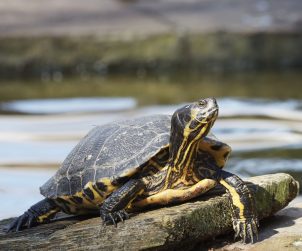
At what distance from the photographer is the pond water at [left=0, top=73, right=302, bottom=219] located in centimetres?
520

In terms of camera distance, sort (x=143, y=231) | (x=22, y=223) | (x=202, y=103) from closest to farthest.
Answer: (x=143, y=231), (x=202, y=103), (x=22, y=223)

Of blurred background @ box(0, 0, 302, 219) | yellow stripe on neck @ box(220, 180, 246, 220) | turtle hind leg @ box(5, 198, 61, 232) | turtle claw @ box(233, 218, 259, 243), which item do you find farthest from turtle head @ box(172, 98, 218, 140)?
blurred background @ box(0, 0, 302, 219)

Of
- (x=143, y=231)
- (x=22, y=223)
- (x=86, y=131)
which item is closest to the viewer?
(x=143, y=231)

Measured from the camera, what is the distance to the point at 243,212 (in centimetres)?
327

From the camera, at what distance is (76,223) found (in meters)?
3.34

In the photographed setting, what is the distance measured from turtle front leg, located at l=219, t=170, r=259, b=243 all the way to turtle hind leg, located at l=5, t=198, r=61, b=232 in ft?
2.50

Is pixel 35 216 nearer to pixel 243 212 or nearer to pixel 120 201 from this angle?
pixel 120 201

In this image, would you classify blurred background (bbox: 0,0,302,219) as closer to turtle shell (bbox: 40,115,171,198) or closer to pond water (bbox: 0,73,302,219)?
pond water (bbox: 0,73,302,219)

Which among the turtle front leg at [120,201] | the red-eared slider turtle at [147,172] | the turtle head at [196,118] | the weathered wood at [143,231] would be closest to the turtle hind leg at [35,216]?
the red-eared slider turtle at [147,172]

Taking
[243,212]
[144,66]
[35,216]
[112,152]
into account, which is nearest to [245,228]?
[243,212]

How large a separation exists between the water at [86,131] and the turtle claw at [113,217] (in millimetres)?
1318

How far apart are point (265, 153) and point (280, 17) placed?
18.7 feet

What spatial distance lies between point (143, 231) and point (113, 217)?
14cm

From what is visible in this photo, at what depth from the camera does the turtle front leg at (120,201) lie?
3.17 m
